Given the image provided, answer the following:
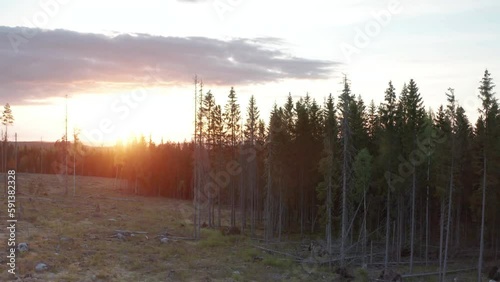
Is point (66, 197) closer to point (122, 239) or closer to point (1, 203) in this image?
point (1, 203)

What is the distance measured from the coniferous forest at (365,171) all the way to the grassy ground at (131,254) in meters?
4.03

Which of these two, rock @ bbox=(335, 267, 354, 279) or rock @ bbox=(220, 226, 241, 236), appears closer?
rock @ bbox=(335, 267, 354, 279)

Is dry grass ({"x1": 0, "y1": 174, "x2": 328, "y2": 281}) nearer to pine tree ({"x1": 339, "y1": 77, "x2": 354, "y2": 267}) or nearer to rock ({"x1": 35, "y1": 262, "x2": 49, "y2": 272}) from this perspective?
rock ({"x1": 35, "y1": 262, "x2": 49, "y2": 272})

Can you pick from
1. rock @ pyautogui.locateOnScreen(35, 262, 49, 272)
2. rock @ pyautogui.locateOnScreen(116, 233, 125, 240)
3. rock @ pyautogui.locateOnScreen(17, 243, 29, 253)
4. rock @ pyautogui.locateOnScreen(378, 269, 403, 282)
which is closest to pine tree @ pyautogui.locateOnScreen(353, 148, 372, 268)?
rock @ pyautogui.locateOnScreen(378, 269, 403, 282)

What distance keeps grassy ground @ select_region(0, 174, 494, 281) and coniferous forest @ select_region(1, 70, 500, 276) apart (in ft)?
13.2

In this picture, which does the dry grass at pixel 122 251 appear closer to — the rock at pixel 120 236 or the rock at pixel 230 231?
the rock at pixel 120 236

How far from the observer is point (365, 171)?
46625 mm

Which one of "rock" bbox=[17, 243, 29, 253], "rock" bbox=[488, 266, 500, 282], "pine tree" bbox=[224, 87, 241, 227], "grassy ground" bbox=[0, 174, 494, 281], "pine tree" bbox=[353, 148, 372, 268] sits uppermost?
"pine tree" bbox=[224, 87, 241, 227]

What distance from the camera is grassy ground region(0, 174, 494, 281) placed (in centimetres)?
3250

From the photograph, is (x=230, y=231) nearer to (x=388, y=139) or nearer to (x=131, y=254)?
(x=131, y=254)

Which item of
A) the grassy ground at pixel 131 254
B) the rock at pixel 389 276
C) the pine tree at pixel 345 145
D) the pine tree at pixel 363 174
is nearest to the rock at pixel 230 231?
the grassy ground at pixel 131 254

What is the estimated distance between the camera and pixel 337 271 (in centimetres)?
3975

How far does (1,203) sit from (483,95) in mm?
58299

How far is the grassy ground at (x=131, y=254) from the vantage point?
32.5 metres
